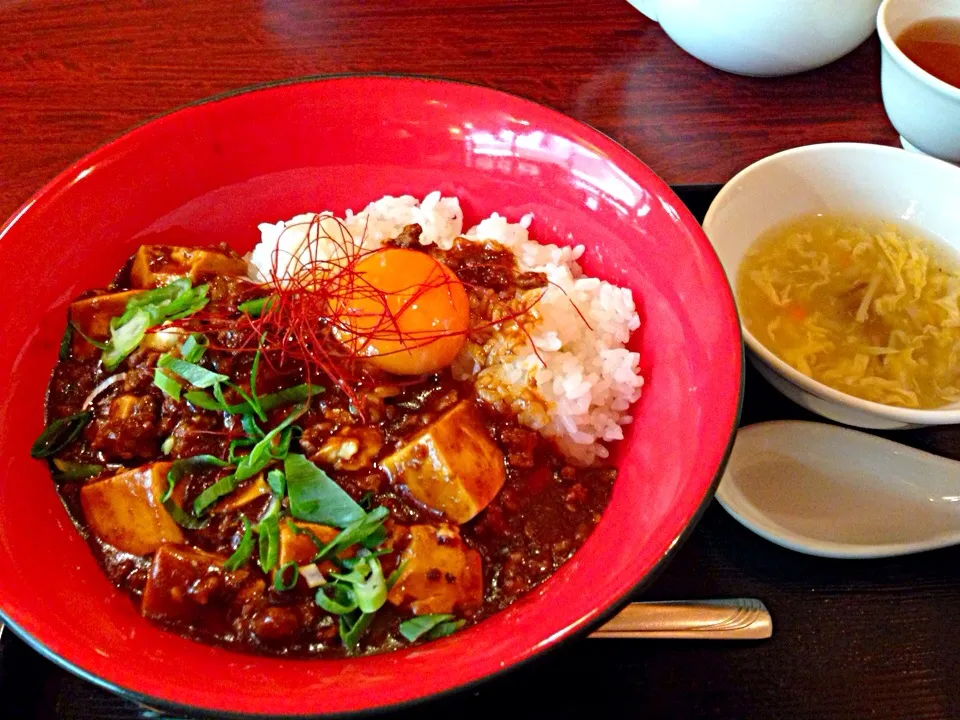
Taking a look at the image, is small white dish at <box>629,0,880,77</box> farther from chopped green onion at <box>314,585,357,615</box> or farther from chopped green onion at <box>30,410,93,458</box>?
chopped green onion at <box>30,410,93,458</box>

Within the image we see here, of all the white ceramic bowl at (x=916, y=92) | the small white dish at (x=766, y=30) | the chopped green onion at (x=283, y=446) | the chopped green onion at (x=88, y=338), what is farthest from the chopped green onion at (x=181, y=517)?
the white ceramic bowl at (x=916, y=92)

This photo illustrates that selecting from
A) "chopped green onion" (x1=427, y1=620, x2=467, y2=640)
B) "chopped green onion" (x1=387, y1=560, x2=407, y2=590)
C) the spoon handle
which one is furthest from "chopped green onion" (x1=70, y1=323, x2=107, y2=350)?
the spoon handle

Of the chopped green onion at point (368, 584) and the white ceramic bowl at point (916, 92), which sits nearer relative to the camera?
the chopped green onion at point (368, 584)

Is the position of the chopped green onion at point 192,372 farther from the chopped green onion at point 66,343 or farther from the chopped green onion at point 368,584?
the chopped green onion at point 368,584

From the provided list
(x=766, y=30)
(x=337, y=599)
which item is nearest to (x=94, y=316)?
(x=337, y=599)

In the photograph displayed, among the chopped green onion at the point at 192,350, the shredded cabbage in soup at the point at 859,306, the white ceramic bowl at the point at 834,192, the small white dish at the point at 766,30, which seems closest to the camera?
the chopped green onion at the point at 192,350

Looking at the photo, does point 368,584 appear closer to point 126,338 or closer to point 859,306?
point 126,338

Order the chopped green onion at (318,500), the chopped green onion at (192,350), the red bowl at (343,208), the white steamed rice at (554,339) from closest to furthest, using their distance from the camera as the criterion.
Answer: the red bowl at (343,208), the chopped green onion at (318,500), the chopped green onion at (192,350), the white steamed rice at (554,339)
